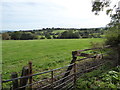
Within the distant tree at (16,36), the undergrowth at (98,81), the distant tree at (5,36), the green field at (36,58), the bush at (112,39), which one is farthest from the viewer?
the distant tree at (16,36)

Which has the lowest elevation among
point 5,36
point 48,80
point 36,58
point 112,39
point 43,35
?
point 36,58

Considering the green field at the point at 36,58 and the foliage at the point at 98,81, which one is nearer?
the foliage at the point at 98,81

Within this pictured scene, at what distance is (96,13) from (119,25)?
185 centimetres

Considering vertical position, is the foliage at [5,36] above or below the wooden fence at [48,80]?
above

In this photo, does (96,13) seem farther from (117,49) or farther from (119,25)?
(117,49)

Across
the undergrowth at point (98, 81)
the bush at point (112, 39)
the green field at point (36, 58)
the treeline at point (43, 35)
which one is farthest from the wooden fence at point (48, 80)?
the treeline at point (43, 35)

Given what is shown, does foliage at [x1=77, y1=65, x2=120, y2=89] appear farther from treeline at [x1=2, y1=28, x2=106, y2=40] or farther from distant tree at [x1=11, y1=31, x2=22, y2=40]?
distant tree at [x1=11, y1=31, x2=22, y2=40]

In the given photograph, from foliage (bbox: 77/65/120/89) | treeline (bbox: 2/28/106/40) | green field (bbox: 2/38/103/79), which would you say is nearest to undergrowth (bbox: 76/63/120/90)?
foliage (bbox: 77/65/120/89)

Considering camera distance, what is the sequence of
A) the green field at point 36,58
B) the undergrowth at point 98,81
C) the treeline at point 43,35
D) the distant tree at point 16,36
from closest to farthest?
the undergrowth at point 98,81 < the green field at point 36,58 < the treeline at point 43,35 < the distant tree at point 16,36

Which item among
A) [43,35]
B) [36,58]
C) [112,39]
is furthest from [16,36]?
[112,39]

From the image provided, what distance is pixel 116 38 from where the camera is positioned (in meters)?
12.0

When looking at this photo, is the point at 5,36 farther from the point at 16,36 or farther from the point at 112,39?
the point at 112,39

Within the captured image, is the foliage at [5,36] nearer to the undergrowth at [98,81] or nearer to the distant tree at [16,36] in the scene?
the distant tree at [16,36]

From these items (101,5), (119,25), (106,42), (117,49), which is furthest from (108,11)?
(106,42)
